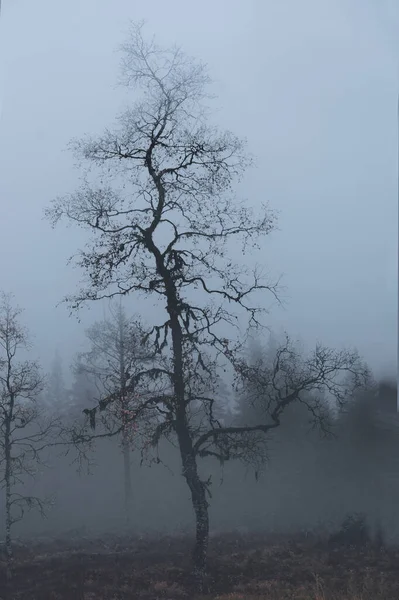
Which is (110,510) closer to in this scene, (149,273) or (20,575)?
(20,575)

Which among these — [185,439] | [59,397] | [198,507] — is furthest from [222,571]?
[59,397]

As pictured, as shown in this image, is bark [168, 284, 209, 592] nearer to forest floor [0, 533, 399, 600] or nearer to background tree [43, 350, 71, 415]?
forest floor [0, 533, 399, 600]

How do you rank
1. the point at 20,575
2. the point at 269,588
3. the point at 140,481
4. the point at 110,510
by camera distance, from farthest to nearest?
1. the point at 140,481
2. the point at 110,510
3. the point at 20,575
4. the point at 269,588

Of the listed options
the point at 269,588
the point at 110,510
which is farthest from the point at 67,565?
the point at 110,510

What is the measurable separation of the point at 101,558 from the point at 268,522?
11.5 m

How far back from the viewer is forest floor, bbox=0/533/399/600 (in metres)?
10.8

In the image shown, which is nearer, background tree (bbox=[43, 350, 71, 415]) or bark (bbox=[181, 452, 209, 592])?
bark (bbox=[181, 452, 209, 592])

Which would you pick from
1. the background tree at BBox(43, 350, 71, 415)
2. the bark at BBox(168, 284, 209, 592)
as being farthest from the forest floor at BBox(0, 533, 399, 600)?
the background tree at BBox(43, 350, 71, 415)

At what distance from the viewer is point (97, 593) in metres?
11.2

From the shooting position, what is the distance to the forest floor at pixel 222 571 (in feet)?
35.3

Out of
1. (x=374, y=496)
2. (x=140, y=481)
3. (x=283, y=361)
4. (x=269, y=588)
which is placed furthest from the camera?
(x=140, y=481)

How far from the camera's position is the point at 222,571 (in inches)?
502

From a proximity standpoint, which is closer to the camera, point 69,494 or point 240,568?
point 240,568

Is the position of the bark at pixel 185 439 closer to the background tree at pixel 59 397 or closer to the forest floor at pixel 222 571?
the forest floor at pixel 222 571
